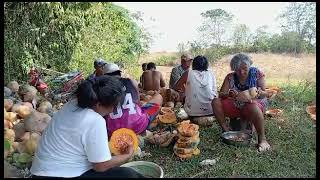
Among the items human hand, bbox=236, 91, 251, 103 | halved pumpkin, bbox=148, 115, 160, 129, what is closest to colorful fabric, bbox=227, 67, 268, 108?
human hand, bbox=236, 91, 251, 103

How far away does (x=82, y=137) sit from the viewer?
2557 millimetres

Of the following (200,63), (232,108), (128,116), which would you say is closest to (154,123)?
(200,63)

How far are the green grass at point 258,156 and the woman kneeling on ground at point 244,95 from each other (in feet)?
0.68

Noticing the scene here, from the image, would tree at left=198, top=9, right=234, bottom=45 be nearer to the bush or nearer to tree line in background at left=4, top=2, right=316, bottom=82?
tree line in background at left=4, top=2, right=316, bottom=82

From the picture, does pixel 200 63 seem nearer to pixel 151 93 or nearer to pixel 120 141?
pixel 151 93

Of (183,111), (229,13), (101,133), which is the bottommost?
(183,111)

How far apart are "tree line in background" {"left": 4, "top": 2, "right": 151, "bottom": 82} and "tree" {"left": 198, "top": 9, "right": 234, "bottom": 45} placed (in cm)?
150

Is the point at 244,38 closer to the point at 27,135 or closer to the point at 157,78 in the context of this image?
the point at 157,78

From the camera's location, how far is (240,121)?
4.52 meters

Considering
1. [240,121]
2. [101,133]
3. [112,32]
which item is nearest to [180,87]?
[240,121]

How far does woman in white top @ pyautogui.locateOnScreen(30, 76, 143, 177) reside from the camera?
2553 mm

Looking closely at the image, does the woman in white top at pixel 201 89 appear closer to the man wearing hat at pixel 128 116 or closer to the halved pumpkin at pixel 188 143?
the man wearing hat at pixel 128 116

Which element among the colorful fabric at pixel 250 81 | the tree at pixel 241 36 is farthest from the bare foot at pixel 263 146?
the tree at pixel 241 36

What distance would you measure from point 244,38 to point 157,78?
16.0 feet
